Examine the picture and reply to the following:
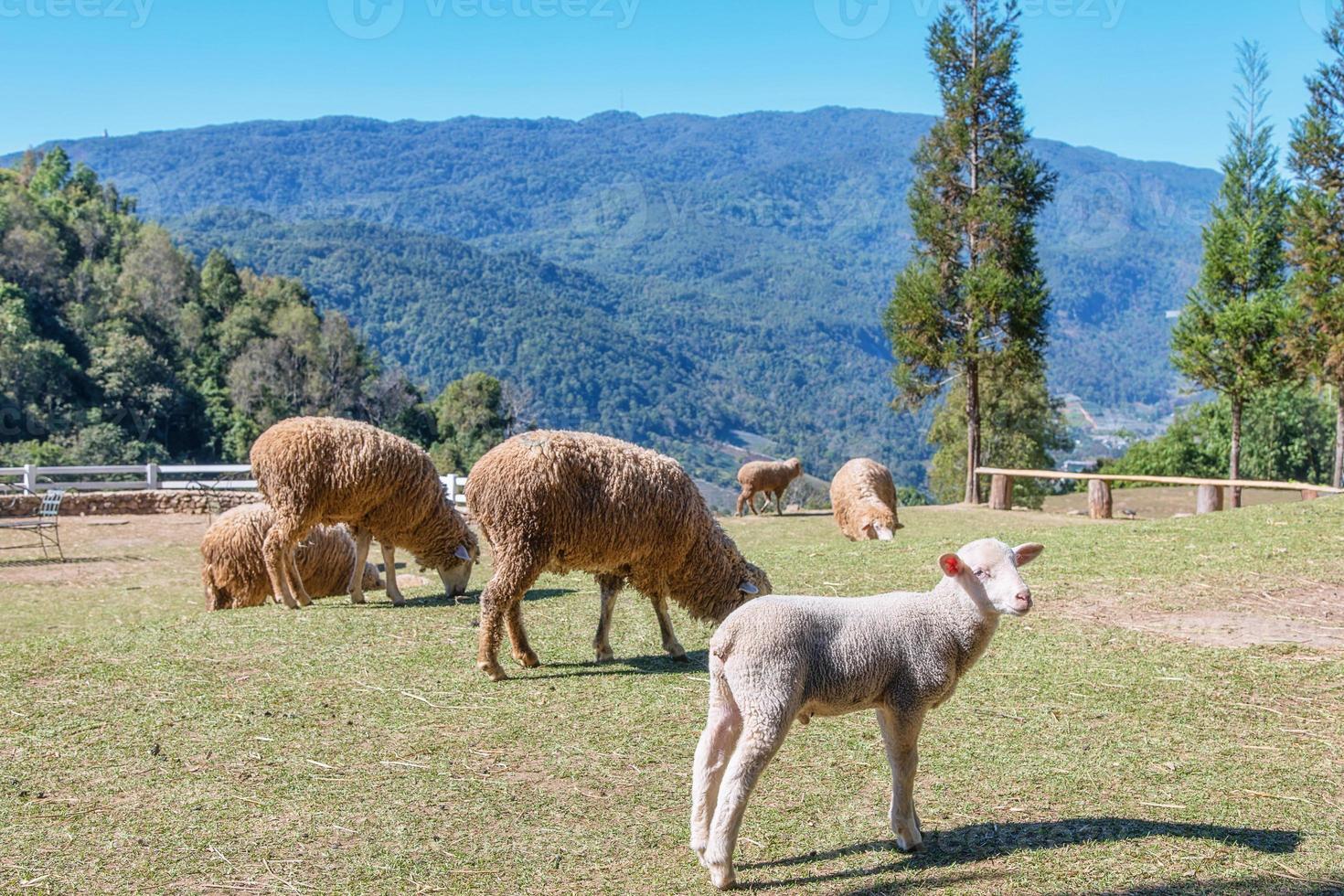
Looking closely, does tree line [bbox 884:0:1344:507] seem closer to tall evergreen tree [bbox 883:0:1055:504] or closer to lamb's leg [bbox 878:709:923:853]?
tall evergreen tree [bbox 883:0:1055:504]

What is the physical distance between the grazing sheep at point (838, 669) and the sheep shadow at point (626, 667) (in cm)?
345

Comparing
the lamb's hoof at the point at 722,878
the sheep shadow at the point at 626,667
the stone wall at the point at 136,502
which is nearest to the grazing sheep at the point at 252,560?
the sheep shadow at the point at 626,667

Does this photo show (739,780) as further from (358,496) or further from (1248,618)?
(358,496)

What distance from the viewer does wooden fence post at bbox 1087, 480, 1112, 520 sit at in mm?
22094

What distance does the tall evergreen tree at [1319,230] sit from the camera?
2644cm

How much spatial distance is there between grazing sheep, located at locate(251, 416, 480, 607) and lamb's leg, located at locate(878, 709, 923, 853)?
7297mm

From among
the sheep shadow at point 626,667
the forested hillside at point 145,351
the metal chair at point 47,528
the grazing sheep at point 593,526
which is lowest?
the metal chair at point 47,528

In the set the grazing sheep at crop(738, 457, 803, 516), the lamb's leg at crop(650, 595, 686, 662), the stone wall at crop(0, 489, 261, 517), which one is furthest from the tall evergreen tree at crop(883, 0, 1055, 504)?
the lamb's leg at crop(650, 595, 686, 662)

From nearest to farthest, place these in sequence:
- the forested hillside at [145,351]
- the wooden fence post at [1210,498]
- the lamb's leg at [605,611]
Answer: the lamb's leg at [605,611]
the wooden fence post at [1210,498]
the forested hillside at [145,351]

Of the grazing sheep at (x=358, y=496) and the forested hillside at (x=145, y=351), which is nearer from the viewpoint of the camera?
the grazing sheep at (x=358, y=496)

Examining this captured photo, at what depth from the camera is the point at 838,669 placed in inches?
200

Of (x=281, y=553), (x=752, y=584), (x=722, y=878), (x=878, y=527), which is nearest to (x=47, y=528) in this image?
(x=281, y=553)

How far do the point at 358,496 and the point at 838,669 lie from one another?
7.48m

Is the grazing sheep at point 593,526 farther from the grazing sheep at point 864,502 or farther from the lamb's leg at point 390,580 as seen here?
the grazing sheep at point 864,502
